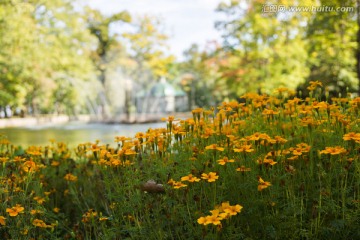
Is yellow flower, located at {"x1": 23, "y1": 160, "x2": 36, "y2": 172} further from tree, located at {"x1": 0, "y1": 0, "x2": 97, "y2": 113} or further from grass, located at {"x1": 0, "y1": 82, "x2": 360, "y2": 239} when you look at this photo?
tree, located at {"x1": 0, "y1": 0, "x2": 97, "y2": 113}

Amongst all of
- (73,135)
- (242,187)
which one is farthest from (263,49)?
(242,187)

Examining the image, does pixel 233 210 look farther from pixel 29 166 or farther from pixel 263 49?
pixel 263 49

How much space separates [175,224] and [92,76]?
25443 mm

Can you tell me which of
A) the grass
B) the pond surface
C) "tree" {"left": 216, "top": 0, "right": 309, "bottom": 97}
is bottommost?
the pond surface

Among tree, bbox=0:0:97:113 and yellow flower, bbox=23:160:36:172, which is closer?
yellow flower, bbox=23:160:36:172

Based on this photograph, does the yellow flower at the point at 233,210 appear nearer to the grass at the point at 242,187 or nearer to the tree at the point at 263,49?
the grass at the point at 242,187

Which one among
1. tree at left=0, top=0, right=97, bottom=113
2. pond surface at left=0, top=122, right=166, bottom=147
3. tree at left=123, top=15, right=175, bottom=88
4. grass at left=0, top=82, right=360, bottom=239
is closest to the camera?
grass at left=0, top=82, right=360, bottom=239

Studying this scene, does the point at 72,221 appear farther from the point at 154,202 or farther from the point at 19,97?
the point at 19,97

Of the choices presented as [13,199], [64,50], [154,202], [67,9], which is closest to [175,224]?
[154,202]

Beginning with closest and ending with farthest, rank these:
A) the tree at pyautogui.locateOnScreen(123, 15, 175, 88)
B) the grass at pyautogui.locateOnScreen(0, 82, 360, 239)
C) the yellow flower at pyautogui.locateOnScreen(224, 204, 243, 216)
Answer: the yellow flower at pyautogui.locateOnScreen(224, 204, 243, 216)
the grass at pyautogui.locateOnScreen(0, 82, 360, 239)
the tree at pyautogui.locateOnScreen(123, 15, 175, 88)

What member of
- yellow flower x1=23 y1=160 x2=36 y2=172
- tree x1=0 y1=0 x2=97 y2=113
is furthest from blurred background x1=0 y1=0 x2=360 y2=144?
yellow flower x1=23 y1=160 x2=36 y2=172

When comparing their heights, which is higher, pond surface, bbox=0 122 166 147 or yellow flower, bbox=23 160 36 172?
yellow flower, bbox=23 160 36 172

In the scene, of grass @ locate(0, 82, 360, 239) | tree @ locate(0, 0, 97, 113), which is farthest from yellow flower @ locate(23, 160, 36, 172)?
tree @ locate(0, 0, 97, 113)

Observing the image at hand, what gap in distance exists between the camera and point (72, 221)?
4.16 metres
